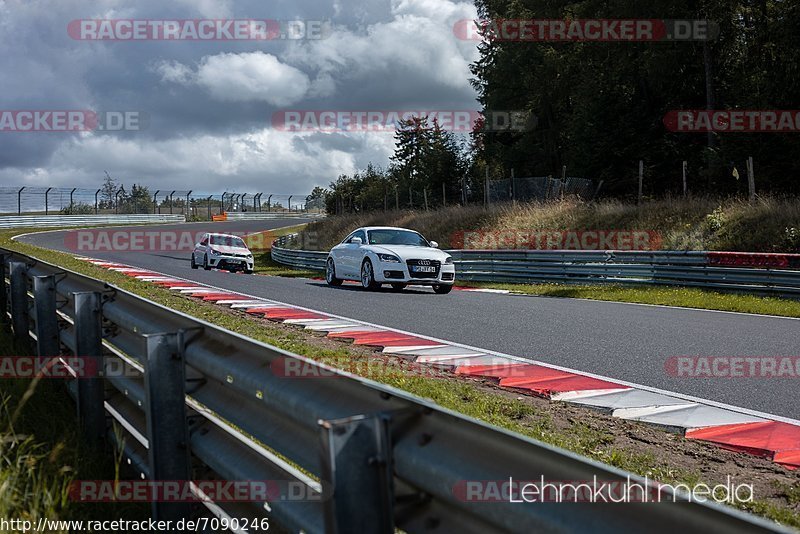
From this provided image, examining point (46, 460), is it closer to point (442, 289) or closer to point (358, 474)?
point (358, 474)

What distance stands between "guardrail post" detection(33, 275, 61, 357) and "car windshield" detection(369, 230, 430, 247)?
11.8 meters

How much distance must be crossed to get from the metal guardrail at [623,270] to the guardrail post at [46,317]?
13549 mm

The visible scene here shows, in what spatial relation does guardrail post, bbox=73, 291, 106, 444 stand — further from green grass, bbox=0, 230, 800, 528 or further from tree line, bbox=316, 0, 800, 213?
tree line, bbox=316, 0, 800, 213

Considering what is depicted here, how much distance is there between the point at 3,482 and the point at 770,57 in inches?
1274

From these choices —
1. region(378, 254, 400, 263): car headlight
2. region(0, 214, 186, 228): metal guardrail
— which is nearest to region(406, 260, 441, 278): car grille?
region(378, 254, 400, 263): car headlight

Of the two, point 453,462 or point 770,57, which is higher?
point 770,57

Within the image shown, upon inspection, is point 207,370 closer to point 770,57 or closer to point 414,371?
point 414,371

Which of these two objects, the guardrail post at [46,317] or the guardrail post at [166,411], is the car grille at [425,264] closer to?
the guardrail post at [46,317]

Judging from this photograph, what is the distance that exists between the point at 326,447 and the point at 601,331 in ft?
29.6

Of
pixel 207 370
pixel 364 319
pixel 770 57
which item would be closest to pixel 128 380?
pixel 207 370

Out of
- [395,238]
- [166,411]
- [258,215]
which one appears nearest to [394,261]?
[395,238]

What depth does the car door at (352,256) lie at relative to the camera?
58.9 ft

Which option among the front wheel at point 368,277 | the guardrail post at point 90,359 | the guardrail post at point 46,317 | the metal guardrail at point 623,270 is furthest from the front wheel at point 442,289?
the guardrail post at point 90,359

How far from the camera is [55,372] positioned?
19.3 ft
